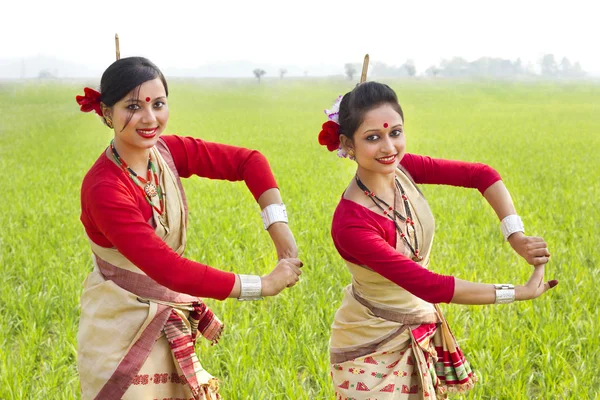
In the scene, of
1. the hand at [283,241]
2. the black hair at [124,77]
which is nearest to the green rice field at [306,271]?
the black hair at [124,77]

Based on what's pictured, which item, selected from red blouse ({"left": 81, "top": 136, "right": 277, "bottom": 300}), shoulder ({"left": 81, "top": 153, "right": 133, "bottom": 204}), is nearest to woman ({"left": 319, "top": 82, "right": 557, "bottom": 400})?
red blouse ({"left": 81, "top": 136, "right": 277, "bottom": 300})

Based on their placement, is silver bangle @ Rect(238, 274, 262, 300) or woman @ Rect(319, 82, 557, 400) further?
woman @ Rect(319, 82, 557, 400)

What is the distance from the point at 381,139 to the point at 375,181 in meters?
0.18

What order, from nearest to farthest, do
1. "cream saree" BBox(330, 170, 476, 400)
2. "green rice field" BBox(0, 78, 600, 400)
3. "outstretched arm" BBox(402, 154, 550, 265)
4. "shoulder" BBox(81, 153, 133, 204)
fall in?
"shoulder" BBox(81, 153, 133, 204) → "cream saree" BBox(330, 170, 476, 400) → "outstretched arm" BBox(402, 154, 550, 265) → "green rice field" BBox(0, 78, 600, 400)

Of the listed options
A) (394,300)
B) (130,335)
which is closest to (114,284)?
(130,335)

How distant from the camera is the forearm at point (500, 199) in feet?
8.89

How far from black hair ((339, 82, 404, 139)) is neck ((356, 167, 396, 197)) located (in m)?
0.15

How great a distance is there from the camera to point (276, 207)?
2.65 meters

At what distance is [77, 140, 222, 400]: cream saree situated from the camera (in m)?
2.48

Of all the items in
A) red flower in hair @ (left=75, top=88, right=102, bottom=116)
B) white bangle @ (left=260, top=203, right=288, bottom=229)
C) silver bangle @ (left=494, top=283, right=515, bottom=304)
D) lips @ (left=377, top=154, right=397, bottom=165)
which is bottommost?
silver bangle @ (left=494, top=283, right=515, bottom=304)

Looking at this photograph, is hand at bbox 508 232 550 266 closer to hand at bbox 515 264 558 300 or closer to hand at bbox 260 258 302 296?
hand at bbox 515 264 558 300

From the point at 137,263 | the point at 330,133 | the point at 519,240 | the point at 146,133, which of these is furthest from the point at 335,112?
the point at 137,263

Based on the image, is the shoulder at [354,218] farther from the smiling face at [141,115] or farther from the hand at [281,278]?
the smiling face at [141,115]

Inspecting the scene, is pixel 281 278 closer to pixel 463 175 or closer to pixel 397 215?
pixel 397 215
